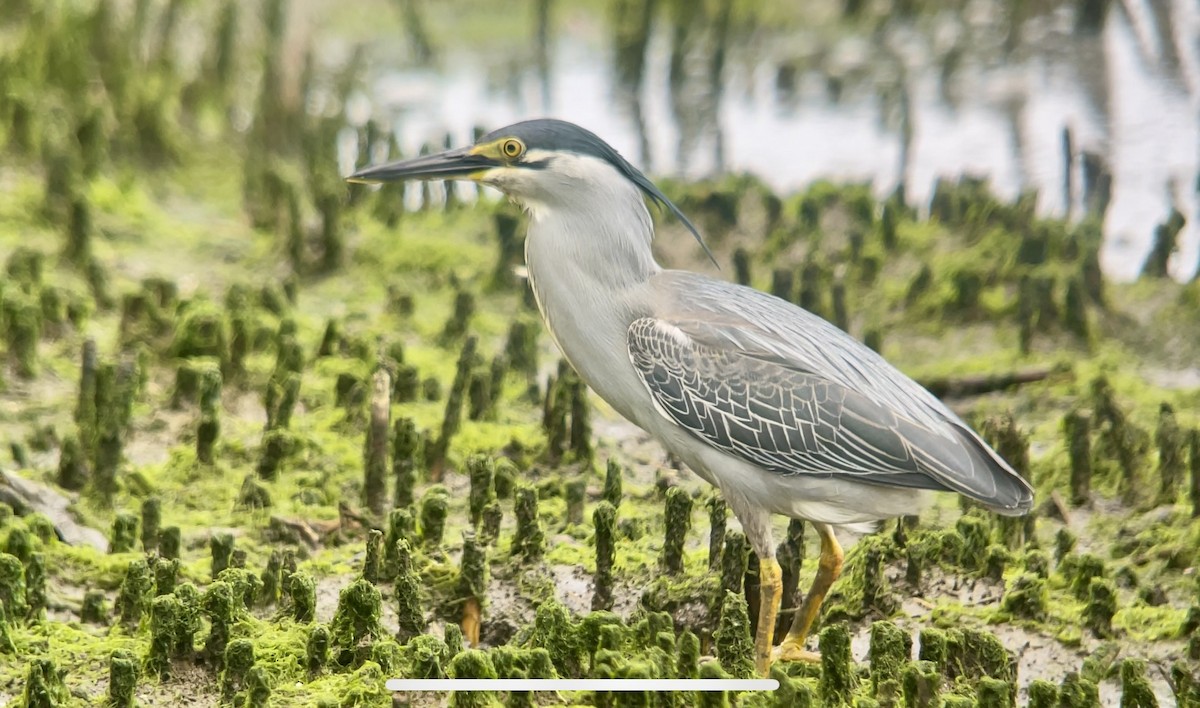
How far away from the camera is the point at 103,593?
568 cm

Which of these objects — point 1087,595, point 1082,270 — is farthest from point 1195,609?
point 1082,270

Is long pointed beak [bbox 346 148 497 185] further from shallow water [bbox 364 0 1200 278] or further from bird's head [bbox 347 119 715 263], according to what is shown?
shallow water [bbox 364 0 1200 278]

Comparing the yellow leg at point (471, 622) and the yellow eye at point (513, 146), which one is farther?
the yellow leg at point (471, 622)

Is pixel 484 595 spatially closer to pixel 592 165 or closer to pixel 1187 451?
pixel 592 165

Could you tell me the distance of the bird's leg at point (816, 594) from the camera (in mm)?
5605

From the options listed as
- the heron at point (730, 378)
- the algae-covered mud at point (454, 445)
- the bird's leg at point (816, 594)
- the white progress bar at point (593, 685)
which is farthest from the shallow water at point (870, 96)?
the white progress bar at point (593, 685)

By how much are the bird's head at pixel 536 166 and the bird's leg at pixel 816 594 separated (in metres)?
1.16

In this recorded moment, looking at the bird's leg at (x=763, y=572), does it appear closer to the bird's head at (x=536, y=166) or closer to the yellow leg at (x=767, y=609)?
the yellow leg at (x=767, y=609)

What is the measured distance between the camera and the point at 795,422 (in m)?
5.50

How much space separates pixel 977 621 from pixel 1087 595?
15.8 inches

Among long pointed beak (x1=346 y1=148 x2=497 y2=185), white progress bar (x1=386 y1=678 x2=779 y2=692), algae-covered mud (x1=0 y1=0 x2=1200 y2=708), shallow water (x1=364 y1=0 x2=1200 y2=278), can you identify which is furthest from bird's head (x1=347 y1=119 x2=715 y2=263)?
shallow water (x1=364 y1=0 x2=1200 y2=278)

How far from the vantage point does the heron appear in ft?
17.9

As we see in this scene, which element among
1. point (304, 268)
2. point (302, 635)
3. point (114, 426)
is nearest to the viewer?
point (302, 635)

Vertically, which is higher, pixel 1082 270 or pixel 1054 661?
pixel 1082 270
